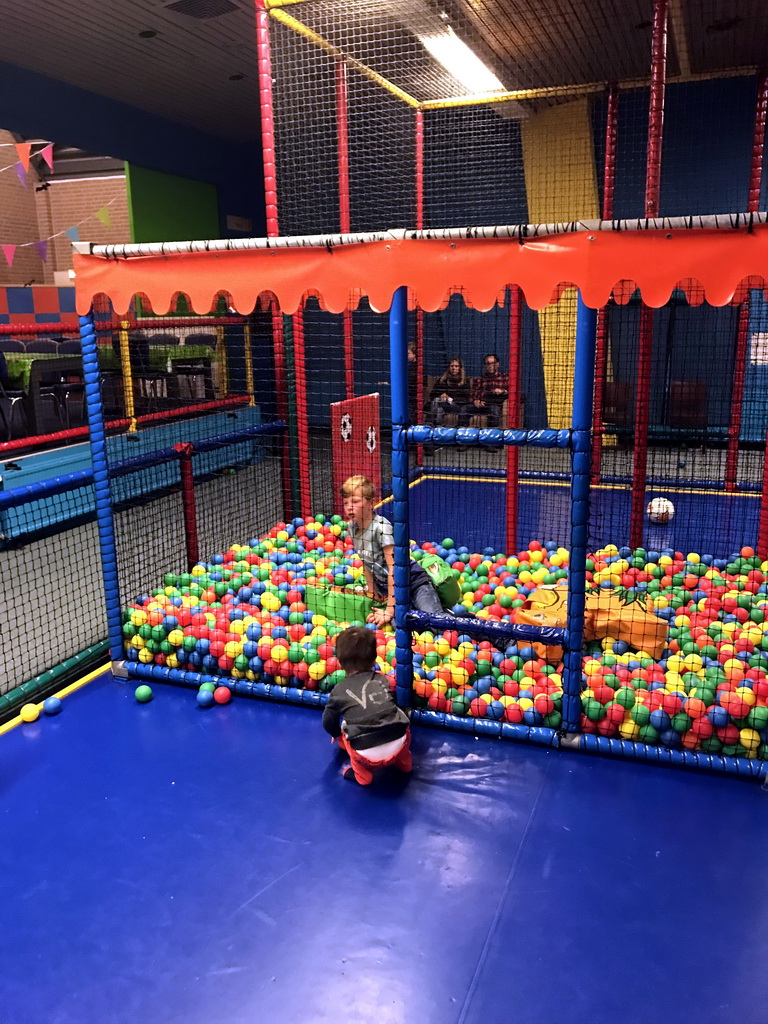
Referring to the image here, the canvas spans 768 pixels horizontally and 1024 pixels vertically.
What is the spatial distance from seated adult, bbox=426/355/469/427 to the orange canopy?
15.0ft

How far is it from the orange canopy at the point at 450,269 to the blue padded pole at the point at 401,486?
0.09m

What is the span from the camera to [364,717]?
2971 mm

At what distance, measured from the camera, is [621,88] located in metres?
6.33

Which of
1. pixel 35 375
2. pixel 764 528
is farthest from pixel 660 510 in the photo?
pixel 35 375

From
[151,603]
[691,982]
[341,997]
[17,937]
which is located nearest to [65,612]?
[151,603]

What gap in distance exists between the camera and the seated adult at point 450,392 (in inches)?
321

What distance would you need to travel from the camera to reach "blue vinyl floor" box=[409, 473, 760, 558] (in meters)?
6.07

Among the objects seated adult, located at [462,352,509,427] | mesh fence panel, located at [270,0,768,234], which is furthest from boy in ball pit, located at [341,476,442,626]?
seated adult, located at [462,352,509,427]

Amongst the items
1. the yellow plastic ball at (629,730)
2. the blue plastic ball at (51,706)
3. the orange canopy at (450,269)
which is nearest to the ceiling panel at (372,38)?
the orange canopy at (450,269)

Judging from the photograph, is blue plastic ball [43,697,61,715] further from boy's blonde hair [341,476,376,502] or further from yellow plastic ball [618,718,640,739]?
yellow plastic ball [618,718,640,739]

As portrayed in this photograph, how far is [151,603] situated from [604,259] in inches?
112

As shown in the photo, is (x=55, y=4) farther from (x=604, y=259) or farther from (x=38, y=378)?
(x=604, y=259)

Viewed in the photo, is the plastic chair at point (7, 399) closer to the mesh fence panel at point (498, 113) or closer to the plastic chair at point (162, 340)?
the plastic chair at point (162, 340)

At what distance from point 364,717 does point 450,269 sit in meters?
1.66
